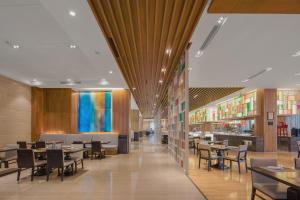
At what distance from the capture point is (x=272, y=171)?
321 cm

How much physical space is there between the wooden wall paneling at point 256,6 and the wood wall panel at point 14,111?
9378mm

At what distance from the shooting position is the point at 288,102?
1399 centimetres

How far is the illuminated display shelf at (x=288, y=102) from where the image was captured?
13969 millimetres

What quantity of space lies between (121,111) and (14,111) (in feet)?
16.6

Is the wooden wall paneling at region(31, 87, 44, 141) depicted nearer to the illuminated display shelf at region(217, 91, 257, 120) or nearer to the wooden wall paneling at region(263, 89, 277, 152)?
the illuminated display shelf at region(217, 91, 257, 120)

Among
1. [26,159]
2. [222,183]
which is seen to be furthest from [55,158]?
[222,183]

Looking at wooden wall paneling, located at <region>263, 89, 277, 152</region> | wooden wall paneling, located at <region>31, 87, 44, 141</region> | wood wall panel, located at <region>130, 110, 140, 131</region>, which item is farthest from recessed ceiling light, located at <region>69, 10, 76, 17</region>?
wood wall panel, located at <region>130, 110, 140, 131</region>

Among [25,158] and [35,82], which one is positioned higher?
[35,82]

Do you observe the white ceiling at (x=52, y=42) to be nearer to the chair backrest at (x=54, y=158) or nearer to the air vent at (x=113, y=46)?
the air vent at (x=113, y=46)

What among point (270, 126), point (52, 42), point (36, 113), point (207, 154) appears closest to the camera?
point (52, 42)

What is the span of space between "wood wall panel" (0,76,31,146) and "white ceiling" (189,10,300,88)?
7.75m

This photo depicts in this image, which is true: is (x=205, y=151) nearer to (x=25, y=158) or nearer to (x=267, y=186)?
(x=267, y=186)

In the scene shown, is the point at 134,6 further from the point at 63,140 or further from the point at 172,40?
the point at 63,140

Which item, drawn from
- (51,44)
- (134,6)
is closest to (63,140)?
(51,44)
